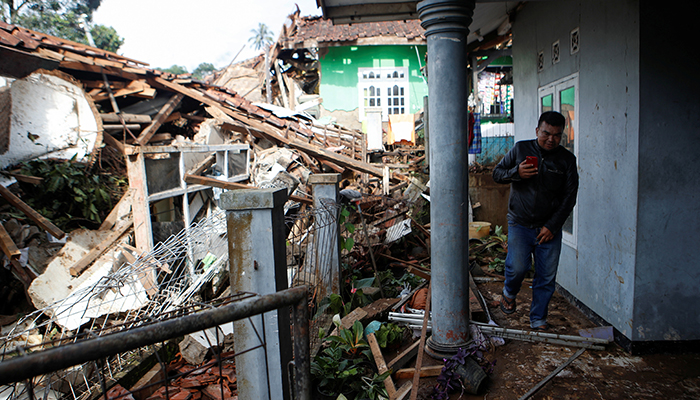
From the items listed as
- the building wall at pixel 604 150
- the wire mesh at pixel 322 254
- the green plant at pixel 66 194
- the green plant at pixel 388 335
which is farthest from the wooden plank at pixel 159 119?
the building wall at pixel 604 150

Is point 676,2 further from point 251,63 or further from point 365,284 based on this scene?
point 251,63

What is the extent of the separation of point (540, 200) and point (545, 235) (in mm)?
327

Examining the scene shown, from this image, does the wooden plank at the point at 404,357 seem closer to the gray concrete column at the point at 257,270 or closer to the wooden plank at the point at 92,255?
the gray concrete column at the point at 257,270

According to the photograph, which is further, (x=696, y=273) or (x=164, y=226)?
(x=164, y=226)

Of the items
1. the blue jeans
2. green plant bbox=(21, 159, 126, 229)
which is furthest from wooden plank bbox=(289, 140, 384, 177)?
the blue jeans

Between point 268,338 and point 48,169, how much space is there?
21.7ft

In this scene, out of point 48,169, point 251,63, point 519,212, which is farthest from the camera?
point 251,63

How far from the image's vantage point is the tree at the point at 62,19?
1099 inches

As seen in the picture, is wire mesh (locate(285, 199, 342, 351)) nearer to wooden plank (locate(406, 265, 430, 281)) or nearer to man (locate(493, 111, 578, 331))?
wooden plank (locate(406, 265, 430, 281))

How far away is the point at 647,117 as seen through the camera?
130 inches

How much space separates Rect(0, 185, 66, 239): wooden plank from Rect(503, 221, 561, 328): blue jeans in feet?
20.5

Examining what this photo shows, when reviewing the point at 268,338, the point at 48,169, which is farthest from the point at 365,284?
the point at 48,169

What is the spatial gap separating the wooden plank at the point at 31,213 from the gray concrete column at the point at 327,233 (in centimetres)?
416

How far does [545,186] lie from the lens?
3.62m
